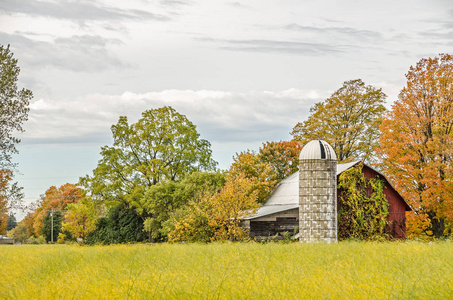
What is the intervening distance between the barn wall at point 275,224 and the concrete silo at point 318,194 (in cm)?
386

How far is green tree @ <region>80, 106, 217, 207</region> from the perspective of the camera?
135ft

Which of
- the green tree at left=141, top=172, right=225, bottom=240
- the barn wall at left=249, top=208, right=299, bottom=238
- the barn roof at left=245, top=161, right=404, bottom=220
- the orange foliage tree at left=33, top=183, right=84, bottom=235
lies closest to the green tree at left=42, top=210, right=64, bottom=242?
the orange foliage tree at left=33, top=183, right=84, bottom=235

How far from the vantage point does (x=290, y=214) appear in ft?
90.0

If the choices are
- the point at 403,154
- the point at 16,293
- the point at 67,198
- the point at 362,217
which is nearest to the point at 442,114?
the point at 403,154

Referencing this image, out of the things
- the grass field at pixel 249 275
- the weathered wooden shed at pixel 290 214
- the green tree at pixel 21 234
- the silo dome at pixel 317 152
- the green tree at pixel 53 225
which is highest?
the silo dome at pixel 317 152

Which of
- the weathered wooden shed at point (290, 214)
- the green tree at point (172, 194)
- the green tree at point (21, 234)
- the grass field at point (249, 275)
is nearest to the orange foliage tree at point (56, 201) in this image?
the green tree at point (21, 234)

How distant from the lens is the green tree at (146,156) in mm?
41156

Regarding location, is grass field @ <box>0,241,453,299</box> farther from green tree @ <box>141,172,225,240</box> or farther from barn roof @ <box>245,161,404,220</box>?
green tree @ <box>141,172,225,240</box>

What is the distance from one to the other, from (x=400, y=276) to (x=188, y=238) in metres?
18.8

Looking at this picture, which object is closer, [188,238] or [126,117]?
[188,238]

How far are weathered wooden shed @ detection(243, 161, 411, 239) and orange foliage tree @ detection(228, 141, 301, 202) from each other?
168 cm

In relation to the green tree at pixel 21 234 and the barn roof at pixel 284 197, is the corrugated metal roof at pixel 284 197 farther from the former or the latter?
the green tree at pixel 21 234

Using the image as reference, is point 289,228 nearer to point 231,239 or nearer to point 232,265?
point 231,239

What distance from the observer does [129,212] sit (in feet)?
138
